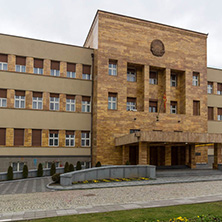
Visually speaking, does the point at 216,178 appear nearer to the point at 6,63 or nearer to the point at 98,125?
the point at 98,125

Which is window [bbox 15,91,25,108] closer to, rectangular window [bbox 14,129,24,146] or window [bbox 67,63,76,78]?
rectangular window [bbox 14,129,24,146]

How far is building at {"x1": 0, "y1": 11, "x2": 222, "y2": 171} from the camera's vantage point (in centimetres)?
2800

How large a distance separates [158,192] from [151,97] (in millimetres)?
17085

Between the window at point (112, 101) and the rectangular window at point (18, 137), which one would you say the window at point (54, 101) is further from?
the window at point (112, 101)

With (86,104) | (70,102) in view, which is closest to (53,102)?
(70,102)

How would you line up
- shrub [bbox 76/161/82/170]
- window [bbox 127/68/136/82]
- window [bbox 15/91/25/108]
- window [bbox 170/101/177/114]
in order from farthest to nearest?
1. window [bbox 170/101/177/114]
2. window [bbox 127/68/136/82]
3. window [bbox 15/91/25/108]
4. shrub [bbox 76/161/82/170]

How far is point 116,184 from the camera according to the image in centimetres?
1984

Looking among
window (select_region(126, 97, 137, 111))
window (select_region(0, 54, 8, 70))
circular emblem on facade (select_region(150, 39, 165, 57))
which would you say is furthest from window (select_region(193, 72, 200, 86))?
window (select_region(0, 54, 8, 70))

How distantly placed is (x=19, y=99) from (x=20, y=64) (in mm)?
3577

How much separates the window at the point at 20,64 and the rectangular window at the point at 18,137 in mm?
6115

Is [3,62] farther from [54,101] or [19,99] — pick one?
[54,101]

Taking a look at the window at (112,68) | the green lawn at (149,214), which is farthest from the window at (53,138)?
the green lawn at (149,214)

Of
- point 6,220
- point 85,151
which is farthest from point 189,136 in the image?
point 6,220

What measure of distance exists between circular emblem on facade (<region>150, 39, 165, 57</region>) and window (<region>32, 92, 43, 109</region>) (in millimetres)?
13193
